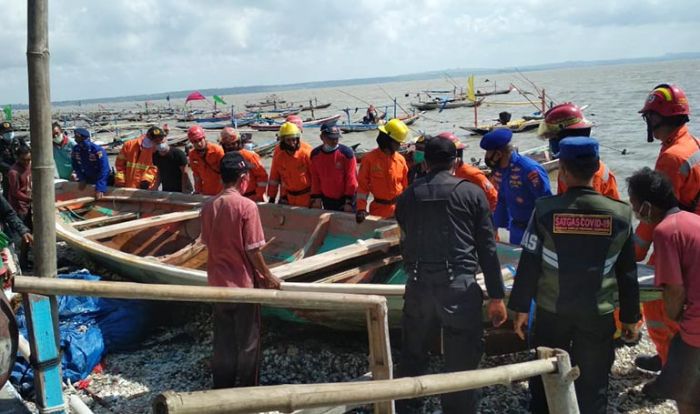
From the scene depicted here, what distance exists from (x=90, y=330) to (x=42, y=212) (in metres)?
2.37

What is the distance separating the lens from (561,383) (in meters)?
2.06

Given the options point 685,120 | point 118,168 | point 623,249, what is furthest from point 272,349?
point 118,168

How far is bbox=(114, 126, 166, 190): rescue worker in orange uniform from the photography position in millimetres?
8594

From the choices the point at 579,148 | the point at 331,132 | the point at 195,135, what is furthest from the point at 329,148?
the point at 579,148

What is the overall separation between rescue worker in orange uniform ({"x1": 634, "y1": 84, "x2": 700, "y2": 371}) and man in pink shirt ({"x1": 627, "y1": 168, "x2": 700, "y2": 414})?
450 millimetres

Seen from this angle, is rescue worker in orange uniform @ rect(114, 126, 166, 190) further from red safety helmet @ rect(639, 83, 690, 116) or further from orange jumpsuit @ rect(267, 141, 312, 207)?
red safety helmet @ rect(639, 83, 690, 116)

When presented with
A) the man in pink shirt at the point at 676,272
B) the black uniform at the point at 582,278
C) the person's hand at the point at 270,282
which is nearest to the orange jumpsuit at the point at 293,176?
the person's hand at the point at 270,282

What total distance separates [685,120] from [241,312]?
10.8ft

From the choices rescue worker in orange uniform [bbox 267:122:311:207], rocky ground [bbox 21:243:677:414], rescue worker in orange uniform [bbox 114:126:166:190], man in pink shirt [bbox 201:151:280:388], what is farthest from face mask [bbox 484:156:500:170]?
rescue worker in orange uniform [bbox 114:126:166:190]

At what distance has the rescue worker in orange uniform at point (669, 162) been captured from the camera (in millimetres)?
3463

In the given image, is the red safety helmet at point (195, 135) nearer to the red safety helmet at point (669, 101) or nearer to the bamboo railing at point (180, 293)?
the bamboo railing at point (180, 293)

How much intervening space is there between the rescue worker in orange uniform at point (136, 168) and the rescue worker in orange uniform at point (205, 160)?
142cm

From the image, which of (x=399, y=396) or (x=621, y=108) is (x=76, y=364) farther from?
(x=621, y=108)

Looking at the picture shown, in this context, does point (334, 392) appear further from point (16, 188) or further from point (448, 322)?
point (16, 188)
